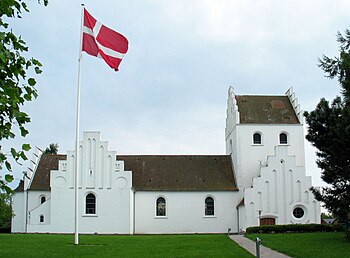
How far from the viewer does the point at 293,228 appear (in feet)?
148

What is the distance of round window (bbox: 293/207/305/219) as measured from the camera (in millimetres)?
50438

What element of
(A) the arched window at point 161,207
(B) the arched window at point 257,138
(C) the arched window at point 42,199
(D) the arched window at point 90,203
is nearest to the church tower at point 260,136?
(B) the arched window at point 257,138

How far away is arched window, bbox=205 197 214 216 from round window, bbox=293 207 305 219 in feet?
27.5

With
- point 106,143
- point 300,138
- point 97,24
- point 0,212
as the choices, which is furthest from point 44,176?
point 97,24

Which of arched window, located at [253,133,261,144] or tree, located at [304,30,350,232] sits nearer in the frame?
tree, located at [304,30,350,232]

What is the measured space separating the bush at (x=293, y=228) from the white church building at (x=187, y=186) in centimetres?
464

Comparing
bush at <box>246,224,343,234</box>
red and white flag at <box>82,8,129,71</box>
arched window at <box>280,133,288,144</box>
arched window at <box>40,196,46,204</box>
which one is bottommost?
bush at <box>246,224,343,234</box>

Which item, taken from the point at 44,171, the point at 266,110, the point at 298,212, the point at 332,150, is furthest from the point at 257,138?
the point at 332,150

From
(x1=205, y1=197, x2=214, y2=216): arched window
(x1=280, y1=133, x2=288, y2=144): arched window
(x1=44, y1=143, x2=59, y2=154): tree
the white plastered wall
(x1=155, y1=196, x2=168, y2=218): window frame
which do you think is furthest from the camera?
(x1=44, y1=143, x2=59, y2=154): tree

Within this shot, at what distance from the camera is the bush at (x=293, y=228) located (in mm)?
44656

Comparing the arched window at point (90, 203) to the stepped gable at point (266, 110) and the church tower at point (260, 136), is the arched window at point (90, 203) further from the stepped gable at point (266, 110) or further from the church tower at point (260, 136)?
the stepped gable at point (266, 110)

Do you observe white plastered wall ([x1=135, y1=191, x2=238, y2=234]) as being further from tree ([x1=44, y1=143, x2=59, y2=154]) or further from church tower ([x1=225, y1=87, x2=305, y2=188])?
tree ([x1=44, y1=143, x2=59, y2=154])

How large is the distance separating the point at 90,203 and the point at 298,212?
68.3 feet

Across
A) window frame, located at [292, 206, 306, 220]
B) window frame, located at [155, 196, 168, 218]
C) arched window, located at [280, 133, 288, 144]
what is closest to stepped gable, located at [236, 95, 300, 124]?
arched window, located at [280, 133, 288, 144]
